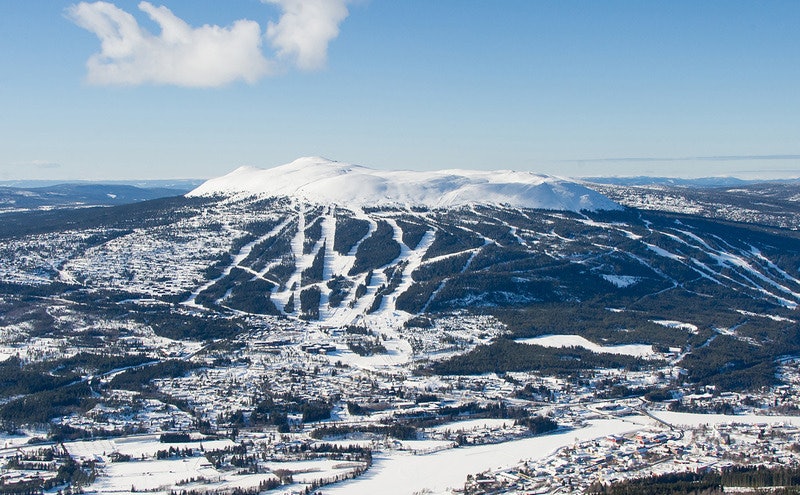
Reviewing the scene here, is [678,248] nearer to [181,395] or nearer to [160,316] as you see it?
[160,316]

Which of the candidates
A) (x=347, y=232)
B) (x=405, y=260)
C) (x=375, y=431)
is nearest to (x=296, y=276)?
(x=405, y=260)

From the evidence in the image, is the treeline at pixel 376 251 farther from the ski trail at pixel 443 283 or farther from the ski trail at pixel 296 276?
the ski trail at pixel 443 283

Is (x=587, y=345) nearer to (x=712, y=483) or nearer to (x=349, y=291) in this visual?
(x=349, y=291)

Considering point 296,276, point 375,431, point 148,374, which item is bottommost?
point 375,431

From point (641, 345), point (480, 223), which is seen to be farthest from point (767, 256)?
point (641, 345)

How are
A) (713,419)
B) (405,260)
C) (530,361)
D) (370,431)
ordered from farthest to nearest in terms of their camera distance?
(405,260) < (530,361) < (713,419) < (370,431)

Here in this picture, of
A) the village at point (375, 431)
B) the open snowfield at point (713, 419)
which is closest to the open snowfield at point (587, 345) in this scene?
the village at point (375, 431)
